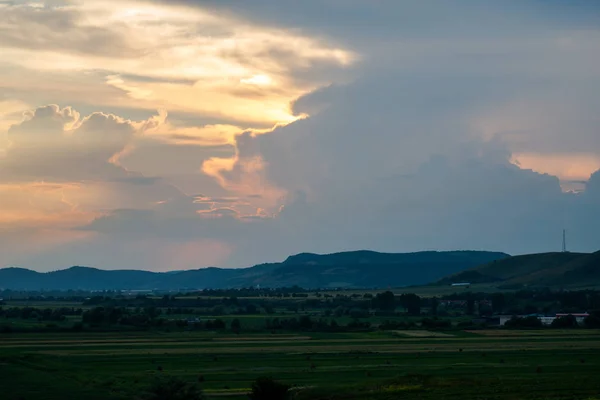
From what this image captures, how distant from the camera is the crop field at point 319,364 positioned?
198 ft

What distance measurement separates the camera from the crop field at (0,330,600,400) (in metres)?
60.4

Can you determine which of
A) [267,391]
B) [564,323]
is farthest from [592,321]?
[267,391]

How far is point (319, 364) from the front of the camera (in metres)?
83.1

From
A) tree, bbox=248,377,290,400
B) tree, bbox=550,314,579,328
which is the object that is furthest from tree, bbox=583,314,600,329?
tree, bbox=248,377,290,400

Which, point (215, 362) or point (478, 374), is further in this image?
point (215, 362)

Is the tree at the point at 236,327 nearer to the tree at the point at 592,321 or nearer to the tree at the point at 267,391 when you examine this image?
the tree at the point at 592,321

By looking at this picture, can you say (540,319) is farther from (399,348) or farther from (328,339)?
(399,348)

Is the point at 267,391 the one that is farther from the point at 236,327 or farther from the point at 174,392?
the point at 236,327

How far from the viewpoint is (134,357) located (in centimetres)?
9112

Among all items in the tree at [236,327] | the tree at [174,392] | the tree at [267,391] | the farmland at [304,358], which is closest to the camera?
the tree at [174,392]

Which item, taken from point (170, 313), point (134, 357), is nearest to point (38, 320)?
point (170, 313)

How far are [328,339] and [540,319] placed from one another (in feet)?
159

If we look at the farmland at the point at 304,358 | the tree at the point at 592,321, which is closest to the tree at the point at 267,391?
the farmland at the point at 304,358

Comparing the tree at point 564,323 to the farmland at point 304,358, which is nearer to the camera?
the farmland at point 304,358
